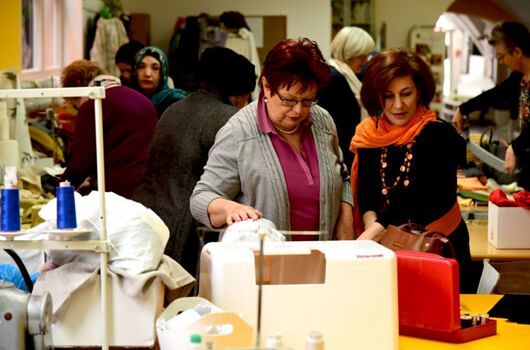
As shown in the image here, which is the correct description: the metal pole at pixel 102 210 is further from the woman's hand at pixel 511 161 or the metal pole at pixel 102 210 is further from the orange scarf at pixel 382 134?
the woman's hand at pixel 511 161

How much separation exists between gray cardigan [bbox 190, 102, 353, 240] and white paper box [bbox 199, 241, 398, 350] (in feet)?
1.92

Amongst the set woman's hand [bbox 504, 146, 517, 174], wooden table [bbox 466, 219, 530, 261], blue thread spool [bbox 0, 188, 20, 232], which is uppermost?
blue thread spool [bbox 0, 188, 20, 232]

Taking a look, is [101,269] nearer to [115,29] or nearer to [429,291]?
[429,291]

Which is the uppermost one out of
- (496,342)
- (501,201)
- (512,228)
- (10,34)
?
(10,34)

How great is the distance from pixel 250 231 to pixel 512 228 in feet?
5.92

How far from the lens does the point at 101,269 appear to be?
2521 millimetres

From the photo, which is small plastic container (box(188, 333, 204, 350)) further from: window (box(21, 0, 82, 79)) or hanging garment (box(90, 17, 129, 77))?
hanging garment (box(90, 17, 129, 77))

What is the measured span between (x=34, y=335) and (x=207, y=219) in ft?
3.04

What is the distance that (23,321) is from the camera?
2438 millimetres

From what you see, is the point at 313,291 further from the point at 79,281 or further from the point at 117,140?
the point at 117,140

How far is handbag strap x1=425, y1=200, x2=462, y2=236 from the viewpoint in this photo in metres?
3.56

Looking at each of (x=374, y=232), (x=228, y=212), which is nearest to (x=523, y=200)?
(x=374, y=232)

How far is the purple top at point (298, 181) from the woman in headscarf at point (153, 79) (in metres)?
2.50

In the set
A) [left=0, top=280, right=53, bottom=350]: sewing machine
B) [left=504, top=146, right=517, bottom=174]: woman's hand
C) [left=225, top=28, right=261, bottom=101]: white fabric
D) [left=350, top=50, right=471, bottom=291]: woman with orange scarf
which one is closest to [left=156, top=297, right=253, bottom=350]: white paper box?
[left=0, top=280, right=53, bottom=350]: sewing machine
